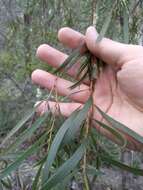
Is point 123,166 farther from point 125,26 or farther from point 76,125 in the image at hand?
point 125,26

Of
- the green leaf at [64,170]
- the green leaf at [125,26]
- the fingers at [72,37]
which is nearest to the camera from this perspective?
the green leaf at [64,170]

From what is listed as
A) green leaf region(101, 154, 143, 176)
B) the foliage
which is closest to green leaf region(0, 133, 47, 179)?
the foliage

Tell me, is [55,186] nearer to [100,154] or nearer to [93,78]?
[100,154]

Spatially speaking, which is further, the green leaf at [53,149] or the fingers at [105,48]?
the fingers at [105,48]

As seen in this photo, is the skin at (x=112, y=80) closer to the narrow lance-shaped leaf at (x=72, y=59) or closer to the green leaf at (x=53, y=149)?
the narrow lance-shaped leaf at (x=72, y=59)

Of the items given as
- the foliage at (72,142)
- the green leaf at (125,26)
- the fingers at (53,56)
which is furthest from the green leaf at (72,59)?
the fingers at (53,56)

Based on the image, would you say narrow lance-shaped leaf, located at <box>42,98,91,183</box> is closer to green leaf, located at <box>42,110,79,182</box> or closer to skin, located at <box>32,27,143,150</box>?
green leaf, located at <box>42,110,79,182</box>

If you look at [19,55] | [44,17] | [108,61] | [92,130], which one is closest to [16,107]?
[19,55]
